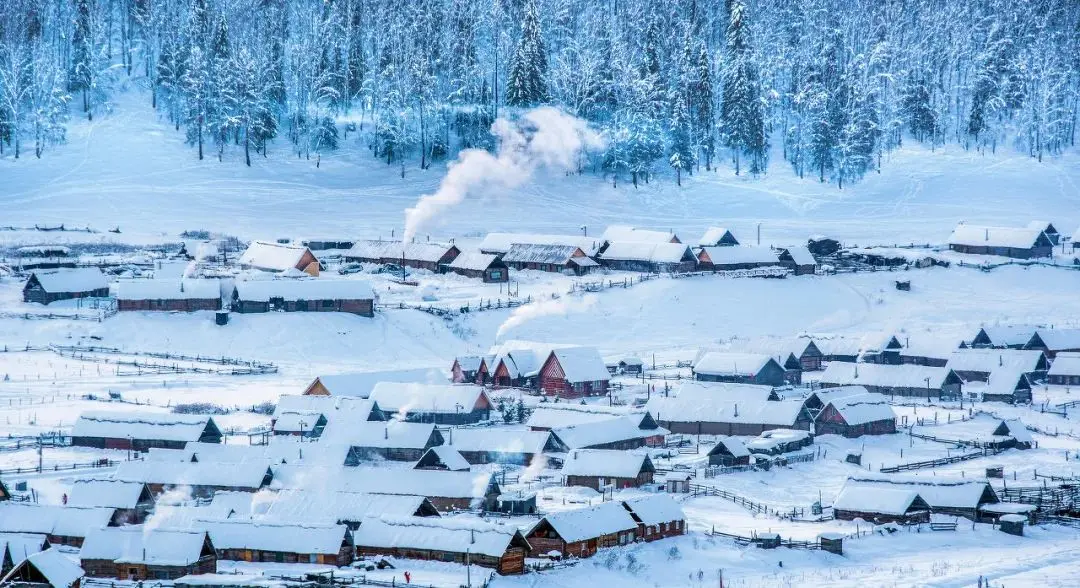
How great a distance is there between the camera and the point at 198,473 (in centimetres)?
6569

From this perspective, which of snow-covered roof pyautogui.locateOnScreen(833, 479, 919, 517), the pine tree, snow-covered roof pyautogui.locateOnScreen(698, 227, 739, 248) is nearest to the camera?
snow-covered roof pyautogui.locateOnScreen(833, 479, 919, 517)

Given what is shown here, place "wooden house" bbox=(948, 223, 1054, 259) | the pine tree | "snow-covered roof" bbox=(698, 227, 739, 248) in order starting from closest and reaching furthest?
"snow-covered roof" bbox=(698, 227, 739, 248) → "wooden house" bbox=(948, 223, 1054, 259) → the pine tree

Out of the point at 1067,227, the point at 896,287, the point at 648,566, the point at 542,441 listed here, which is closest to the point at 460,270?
the point at 896,287

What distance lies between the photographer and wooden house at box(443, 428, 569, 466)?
7256 cm

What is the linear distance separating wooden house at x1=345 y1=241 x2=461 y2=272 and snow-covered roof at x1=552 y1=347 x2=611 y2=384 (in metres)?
24.7

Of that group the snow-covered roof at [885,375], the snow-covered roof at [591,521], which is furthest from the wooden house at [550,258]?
the snow-covered roof at [591,521]

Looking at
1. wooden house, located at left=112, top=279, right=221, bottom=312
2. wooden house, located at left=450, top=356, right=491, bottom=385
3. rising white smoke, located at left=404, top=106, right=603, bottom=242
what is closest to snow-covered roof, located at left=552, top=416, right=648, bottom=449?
wooden house, located at left=450, top=356, right=491, bottom=385

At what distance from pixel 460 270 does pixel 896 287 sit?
2637 centimetres

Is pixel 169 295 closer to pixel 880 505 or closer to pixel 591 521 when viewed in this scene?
pixel 591 521

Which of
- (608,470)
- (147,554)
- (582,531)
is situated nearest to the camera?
(147,554)

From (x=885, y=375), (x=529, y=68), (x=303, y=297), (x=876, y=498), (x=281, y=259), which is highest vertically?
(x=529, y=68)

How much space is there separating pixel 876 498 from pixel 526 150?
79742mm

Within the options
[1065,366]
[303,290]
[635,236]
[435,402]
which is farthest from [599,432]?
[635,236]

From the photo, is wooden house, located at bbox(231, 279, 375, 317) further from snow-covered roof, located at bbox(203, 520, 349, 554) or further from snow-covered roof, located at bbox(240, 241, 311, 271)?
snow-covered roof, located at bbox(203, 520, 349, 554)
